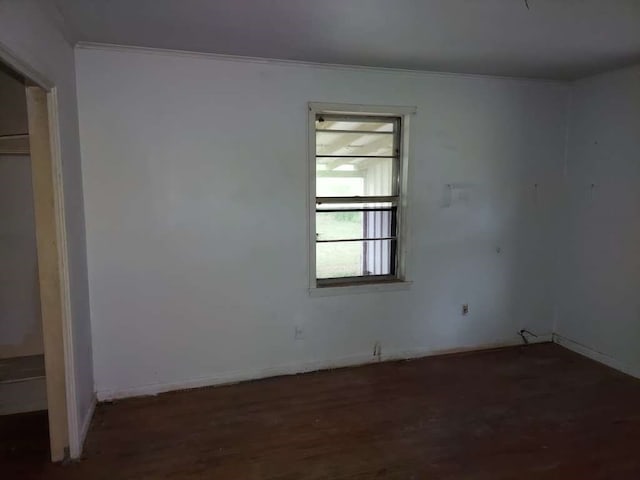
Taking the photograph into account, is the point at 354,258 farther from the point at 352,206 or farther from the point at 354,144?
the point at 354,144

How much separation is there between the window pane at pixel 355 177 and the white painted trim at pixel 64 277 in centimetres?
182

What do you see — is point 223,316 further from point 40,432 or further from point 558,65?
point 558,65

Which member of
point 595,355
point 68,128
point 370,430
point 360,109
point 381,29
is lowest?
point 370,430

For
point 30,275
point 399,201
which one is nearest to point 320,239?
point 399,201

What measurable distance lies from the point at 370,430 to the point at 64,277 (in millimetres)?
2017

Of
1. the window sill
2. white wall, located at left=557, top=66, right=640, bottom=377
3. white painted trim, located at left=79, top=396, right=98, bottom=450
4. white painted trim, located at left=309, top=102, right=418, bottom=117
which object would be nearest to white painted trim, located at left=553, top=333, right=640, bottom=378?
white wall, located at left=557, top=66, right=640, bottom=377

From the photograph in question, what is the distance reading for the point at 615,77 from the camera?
3447 millimetres

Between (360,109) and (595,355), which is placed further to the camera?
(595,355)

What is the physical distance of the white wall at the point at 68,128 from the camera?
1756 mm

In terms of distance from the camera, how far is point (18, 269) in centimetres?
310

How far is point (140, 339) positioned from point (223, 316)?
606 mm

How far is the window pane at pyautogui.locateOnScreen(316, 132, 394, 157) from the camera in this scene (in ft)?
11.2

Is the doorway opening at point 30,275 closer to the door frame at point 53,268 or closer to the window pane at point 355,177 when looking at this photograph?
the door frame at point 53,268

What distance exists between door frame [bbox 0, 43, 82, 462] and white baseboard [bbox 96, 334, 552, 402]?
2.14 feet
